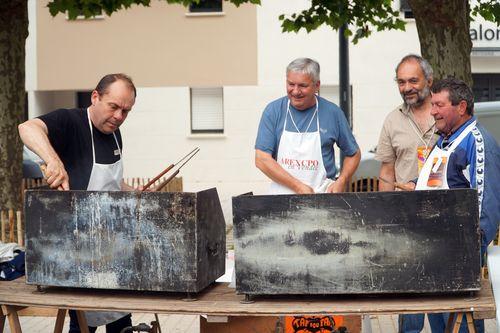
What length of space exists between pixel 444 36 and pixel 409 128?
10.3 ft

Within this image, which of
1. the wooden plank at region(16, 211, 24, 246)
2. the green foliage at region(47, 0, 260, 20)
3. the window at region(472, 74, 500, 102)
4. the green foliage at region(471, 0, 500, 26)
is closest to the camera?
the wooden plank at region(16, 211, 24, 246)

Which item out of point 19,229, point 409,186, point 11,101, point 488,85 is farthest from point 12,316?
point 488,85

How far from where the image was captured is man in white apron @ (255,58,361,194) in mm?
5820

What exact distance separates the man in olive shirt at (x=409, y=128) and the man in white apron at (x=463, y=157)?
672 millimetres

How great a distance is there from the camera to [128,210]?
4.45m

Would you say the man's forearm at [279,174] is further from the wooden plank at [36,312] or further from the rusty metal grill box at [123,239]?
the wooden plank at [36,312]

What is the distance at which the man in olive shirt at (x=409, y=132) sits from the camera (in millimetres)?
5941

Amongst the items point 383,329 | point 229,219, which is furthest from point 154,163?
point 383,329

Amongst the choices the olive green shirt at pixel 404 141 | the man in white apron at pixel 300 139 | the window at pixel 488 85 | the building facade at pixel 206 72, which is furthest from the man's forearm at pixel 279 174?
the window at pixel 488 85

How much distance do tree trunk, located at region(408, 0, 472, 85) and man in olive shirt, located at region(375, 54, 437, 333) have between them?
112 inches

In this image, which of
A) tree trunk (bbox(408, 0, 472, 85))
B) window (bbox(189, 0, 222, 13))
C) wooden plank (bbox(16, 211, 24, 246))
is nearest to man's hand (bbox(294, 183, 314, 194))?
tree trunk (bbox(408, 0, 472, 85))

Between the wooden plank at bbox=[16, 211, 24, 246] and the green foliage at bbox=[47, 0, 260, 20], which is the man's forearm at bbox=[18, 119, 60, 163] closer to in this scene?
the wooden plank at bbox=[16, 211, 24, 246]

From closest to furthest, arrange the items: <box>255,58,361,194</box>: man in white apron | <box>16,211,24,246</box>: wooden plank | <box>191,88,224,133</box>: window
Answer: <box>255,58,361,194</box>: man in white apron
<box>16,211,24,246</box>: wooden plank
<box>191,88,224,133</box>: window

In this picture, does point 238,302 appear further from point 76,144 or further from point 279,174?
point 279,174
